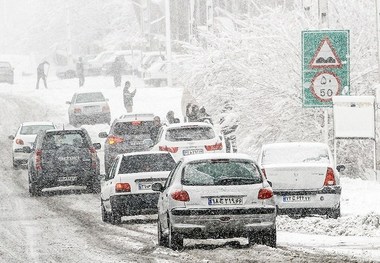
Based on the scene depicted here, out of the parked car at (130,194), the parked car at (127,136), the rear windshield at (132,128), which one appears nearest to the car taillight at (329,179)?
the parked car at (130,194)

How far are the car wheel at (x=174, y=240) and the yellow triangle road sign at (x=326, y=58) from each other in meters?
7.79

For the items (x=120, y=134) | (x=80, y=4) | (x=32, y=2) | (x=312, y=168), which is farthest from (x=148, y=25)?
(x=312, y=168)

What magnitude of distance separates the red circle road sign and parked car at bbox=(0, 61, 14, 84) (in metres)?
52.0

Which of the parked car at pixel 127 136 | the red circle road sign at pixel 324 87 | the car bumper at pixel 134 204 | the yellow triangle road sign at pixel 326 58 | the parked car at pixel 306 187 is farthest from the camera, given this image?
the parked car at pixel 127 136

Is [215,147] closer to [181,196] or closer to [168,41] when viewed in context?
[181,196]

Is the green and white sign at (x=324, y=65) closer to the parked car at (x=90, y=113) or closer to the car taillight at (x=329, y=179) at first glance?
the car taillight at (x=329, y=179)

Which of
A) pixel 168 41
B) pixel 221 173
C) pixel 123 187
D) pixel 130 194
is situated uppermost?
pixel 168 41

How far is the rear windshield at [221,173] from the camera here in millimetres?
15859

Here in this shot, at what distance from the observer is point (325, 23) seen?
982 inches

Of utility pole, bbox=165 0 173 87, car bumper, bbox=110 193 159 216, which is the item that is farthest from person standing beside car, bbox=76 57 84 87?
car bumper, bbox=110 193 159 216

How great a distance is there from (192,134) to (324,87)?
5268 millimetres

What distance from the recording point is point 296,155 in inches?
805

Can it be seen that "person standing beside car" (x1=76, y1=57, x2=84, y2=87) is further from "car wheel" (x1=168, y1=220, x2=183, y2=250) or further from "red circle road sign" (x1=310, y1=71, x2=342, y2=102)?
"car wheel" (x1=168, y1=220, x2=183, y2=250)

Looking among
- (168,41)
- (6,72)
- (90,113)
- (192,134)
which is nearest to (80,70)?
(168,41)
